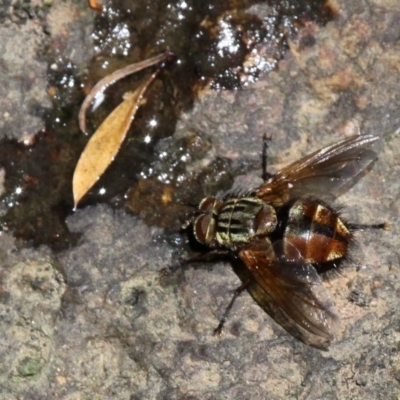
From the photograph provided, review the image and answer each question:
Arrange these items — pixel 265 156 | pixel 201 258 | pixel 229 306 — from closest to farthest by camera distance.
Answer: pixel 229 306 < pixel 201 258 < pixel 265 156

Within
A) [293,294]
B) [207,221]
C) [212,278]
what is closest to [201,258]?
[212,278]

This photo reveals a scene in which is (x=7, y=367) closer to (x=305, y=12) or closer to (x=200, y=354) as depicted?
(x=200, y=354)

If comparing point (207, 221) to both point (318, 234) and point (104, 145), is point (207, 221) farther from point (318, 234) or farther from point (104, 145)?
point (104, 145)

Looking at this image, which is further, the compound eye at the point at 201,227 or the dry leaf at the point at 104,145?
the dry leaf at the point at 104,145

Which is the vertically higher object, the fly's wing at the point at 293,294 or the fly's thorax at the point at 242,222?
the fly's thorax at the point at 242,222

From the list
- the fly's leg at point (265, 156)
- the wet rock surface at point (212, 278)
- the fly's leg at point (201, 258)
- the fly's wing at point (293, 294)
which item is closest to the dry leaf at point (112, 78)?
the wet rock surface at point (212, 278)

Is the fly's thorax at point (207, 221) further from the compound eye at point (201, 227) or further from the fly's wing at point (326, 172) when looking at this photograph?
the fly's wing at point (326, 172)

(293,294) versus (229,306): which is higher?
(293,294)
